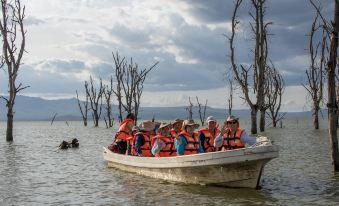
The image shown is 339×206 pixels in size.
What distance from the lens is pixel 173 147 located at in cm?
1492

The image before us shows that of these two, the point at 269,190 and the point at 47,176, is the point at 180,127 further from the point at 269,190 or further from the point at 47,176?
the point at 47,176

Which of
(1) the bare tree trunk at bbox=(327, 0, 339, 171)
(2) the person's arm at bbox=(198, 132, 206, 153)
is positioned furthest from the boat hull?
(1) the bare tree trunk at bbox=(327, 0, 339, 171)

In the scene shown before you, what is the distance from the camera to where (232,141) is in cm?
1301

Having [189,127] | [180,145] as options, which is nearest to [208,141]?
[189,127]

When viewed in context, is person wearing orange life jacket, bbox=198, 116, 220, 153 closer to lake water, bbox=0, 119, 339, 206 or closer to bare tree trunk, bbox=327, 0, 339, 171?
lake water, bbox=0, 119, 339, 206

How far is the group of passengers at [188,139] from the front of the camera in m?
13.0

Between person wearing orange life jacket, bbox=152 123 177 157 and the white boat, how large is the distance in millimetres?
331

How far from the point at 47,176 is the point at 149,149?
3.84 m

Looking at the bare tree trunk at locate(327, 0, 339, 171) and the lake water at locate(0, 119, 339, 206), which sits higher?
the bare tree trunk at locate(327, 0, 339, 171)

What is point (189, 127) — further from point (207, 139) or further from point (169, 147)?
point (169, 147)

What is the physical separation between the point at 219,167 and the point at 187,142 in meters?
1.70

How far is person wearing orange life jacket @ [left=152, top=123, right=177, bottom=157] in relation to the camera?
1463cm

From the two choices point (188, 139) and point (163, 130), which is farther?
point (163, 130)

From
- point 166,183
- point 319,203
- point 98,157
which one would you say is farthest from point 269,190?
point 98,157
